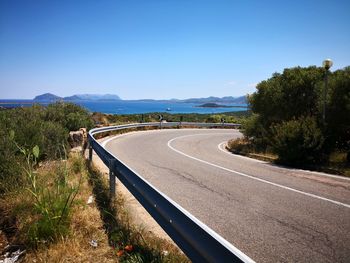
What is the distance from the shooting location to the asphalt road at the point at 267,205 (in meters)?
4.48

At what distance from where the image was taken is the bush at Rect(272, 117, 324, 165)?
11781 mm

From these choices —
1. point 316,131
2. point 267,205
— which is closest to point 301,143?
point 316,131

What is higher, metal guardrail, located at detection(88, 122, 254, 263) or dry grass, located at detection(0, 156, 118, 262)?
metal guardrail, located at detection(88, 122, 254, 263)

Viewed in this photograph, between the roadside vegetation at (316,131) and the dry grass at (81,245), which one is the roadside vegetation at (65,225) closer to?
the dry grass at (81,245)

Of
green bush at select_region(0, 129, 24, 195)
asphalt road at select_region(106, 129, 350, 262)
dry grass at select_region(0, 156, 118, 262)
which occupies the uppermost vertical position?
green bush at select_region(0, 129, 24, 195)

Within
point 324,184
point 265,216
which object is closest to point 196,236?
point 265,216

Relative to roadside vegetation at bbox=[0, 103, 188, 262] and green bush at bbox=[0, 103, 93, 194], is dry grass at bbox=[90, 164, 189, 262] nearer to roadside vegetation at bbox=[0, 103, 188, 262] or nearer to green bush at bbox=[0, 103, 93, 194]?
roadside vegetation at bbox=[0, 103, 188, 262]

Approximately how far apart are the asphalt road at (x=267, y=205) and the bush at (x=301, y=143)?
1252 millimetres

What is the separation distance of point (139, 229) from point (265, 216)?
251cm

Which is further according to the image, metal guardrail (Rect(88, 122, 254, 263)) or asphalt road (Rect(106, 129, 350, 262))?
asphalt road (Rect(106, 129, 350, 262))

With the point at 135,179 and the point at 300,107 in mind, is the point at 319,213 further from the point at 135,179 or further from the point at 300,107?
the point at 300,107

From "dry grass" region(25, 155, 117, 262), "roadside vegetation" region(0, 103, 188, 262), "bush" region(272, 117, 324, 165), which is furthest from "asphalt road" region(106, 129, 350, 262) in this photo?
"dry grass" region(25, 155, 117, 262)

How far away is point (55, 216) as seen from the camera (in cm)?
443

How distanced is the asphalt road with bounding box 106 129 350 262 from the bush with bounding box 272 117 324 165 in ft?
4.11
